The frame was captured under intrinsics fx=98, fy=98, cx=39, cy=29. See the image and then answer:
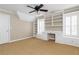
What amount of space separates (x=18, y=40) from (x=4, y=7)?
56 centimetres

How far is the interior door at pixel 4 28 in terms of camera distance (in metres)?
1.53

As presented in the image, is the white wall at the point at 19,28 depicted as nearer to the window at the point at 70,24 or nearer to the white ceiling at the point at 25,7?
the white ceiling at the point at 25,7

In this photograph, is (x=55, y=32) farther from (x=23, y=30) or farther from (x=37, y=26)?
(x=23, y=30)

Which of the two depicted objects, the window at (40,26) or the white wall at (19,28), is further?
the window at (40,26)

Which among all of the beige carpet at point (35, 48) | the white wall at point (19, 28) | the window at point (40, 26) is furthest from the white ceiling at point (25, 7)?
the beige carpet at point (35, 48)

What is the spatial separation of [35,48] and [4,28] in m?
0.59

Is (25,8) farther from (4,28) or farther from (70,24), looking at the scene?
(70,24)

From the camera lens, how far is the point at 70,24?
1565 millimetres

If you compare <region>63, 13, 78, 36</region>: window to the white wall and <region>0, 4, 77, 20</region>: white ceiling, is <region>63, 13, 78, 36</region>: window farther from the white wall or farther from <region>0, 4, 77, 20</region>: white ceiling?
the white wall

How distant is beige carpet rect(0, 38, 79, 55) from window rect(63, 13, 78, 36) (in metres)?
0.23

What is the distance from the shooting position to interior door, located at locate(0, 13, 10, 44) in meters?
1.53

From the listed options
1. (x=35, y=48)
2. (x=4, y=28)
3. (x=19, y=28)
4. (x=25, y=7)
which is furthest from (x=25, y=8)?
(x=35, y=48)

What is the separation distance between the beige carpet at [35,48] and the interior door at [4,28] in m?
0.09
